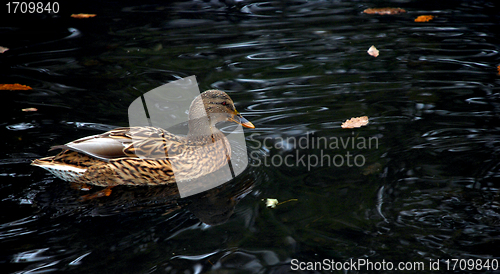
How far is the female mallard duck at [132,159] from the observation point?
4.52m

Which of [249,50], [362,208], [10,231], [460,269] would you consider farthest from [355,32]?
[10,231]

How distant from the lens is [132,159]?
4609mm

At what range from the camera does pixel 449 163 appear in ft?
15.0

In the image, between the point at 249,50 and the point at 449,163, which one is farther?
the point at 249,50

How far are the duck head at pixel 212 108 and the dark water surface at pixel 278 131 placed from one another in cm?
52

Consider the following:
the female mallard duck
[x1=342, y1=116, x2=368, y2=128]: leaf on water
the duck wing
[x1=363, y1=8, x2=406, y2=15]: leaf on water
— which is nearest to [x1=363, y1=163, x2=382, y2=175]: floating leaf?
[x1=342, y1=116, x2=368, y2=128]: leaf on water

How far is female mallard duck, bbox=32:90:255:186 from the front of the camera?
4.52 m

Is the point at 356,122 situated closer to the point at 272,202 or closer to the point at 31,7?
the point at 272,202

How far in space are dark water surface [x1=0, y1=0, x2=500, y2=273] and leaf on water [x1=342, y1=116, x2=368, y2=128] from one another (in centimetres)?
10

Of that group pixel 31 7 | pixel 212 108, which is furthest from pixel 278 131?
pixel 31 7

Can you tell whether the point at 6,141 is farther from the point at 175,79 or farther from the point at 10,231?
the point at 175,79

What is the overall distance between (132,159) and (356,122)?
9.19 feet

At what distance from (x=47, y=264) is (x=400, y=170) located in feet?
11.4

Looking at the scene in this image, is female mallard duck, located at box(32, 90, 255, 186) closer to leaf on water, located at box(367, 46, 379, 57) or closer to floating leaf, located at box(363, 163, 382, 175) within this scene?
floating leaf, located at box(363, 163, 382, 175)
